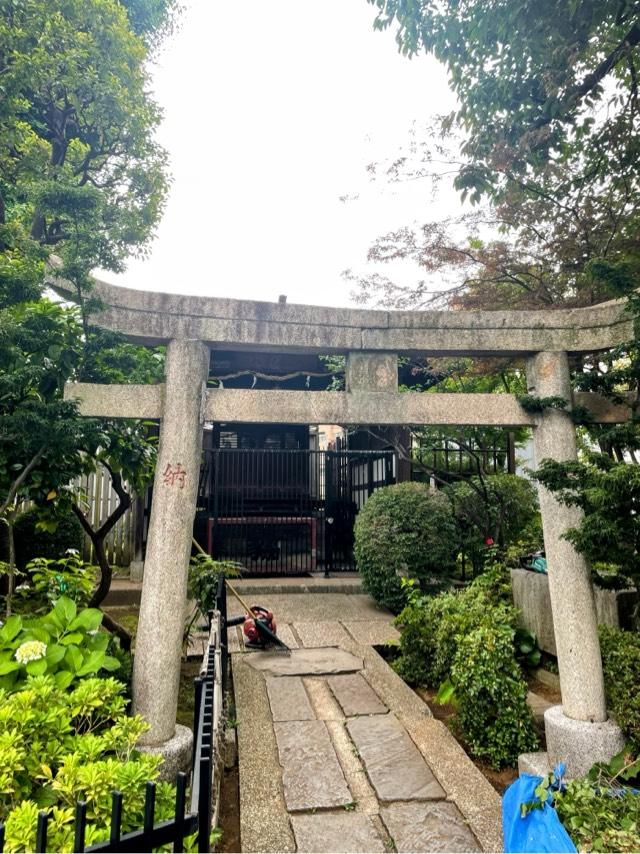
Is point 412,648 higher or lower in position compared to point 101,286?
lower

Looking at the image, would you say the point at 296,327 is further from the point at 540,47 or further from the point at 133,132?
the point at 133,132

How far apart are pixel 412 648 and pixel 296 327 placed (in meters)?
3.69

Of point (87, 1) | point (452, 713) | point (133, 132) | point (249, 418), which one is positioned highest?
point (87, 1)

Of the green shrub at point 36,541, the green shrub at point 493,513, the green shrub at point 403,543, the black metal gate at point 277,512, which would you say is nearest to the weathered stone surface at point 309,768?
the green shrub at point 403,543

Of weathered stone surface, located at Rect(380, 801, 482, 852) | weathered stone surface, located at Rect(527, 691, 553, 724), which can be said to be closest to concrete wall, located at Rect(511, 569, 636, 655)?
weathered stone surface, located at Rect(527, 691, 553, 724)

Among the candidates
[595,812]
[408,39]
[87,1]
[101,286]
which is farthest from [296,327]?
[87,1]

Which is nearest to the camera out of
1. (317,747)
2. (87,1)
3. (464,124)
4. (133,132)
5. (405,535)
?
(317,747)

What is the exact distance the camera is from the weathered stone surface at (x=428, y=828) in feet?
9.54

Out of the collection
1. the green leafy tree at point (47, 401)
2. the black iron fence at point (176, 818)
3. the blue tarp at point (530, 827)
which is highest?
the green leafy tree at point (47, 401)

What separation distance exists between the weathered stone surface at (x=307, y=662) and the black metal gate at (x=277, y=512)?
3.86 m

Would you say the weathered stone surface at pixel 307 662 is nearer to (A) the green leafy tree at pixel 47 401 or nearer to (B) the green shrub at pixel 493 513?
(A) the green leafy tree at pixel 47 401

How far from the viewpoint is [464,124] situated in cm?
523

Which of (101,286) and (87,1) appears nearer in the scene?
(101,286)

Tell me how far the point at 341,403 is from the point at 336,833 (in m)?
2.76
